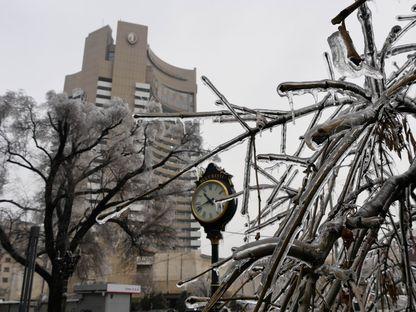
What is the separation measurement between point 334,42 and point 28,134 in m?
15.3

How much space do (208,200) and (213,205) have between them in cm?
25

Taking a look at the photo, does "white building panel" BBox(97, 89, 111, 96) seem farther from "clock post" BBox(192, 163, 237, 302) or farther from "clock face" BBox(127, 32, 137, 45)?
"clock post" BBox(192, 163, 237, 302)

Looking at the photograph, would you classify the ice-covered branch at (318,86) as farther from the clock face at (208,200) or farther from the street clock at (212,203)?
the clock face at (208,200)

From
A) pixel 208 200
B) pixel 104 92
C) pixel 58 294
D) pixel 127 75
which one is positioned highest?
pixel 127 75

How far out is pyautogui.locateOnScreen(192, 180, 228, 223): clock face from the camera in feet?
20.1

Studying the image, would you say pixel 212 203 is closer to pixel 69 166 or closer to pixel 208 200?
pixel 208 200

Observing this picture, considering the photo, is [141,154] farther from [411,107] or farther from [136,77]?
[136,77]

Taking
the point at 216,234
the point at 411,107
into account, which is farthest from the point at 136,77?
the point at 411,107

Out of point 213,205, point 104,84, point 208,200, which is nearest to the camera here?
point 213,205

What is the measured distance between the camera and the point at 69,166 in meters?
14.5

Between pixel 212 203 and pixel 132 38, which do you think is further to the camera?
pixel 132 38

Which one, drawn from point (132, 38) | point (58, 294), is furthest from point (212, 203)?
point (132, 38)

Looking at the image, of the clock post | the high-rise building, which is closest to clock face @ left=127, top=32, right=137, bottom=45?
the high-rise building

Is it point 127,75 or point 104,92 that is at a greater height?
point 127,75
